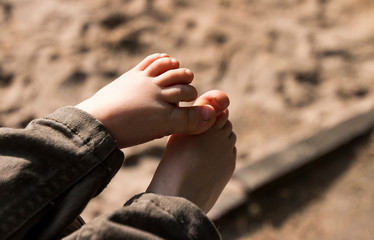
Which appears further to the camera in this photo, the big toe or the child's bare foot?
the big toe

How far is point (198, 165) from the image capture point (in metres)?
1.17

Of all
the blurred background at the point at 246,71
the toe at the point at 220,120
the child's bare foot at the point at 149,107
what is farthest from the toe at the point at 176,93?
the blurred background at the point at 246,71

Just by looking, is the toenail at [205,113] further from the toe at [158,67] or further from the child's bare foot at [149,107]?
the toe at [158,67]

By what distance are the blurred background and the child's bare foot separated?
537mm

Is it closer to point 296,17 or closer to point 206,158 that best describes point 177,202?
point 206,158

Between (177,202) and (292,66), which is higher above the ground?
(177,202)

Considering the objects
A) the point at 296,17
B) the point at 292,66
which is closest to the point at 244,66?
the point at 292,66

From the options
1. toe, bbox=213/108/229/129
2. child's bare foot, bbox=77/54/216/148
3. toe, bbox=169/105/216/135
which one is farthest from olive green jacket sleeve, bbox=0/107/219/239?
toe, bbox=213/108/229/129

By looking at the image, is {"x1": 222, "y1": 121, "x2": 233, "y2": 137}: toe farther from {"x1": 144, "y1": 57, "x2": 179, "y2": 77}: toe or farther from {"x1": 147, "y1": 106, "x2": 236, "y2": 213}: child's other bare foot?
{"x1": 144, "y1": 57, "x2": 179, "y2": 77}: toe

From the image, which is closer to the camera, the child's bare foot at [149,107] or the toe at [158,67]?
the child's bare foot at [149,107]

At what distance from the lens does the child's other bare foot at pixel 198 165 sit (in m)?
1.10

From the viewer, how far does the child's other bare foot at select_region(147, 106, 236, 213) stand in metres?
1.10

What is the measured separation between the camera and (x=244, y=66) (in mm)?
1941

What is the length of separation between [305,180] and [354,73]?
1.68 feet
